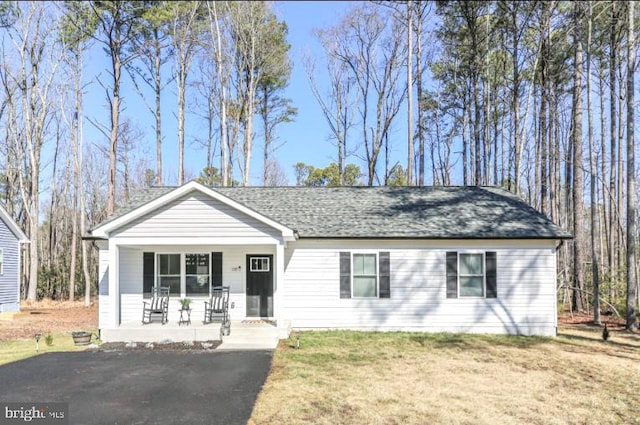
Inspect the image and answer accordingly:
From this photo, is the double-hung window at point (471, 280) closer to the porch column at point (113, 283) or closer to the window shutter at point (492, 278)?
the window shutter at point (492, 278)

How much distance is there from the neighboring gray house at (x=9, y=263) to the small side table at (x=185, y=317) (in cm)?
1259

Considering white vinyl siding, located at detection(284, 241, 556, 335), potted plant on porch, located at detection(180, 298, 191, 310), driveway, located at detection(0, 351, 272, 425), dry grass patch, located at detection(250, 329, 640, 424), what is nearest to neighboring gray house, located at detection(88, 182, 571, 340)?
white vinyl siding, located at detection(284, 241, 556, 335)

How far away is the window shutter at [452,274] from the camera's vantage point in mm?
12438

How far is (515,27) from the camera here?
63.5 ft

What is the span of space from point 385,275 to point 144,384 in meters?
7.11

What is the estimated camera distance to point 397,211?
13945mm

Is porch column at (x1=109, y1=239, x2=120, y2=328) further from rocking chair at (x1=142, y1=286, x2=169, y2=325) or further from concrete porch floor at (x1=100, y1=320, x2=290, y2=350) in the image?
rocking chair at (x1=142, y1=286, x2=169, y2=325)

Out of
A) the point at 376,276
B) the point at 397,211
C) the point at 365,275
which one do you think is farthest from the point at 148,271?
the point at 397,211

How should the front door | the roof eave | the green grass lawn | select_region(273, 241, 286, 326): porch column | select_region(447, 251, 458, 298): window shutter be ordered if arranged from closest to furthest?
the green grass lawn
the roof eave
select_region(273, 241, 286, 326): porch column
select_region(447, 251, 458, 298): window shutter
the front door

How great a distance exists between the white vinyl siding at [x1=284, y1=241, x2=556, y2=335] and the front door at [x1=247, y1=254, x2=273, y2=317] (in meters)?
0.70

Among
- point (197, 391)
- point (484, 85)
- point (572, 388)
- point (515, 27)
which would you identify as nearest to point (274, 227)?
point (197, 391)

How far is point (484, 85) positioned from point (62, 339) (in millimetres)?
21858

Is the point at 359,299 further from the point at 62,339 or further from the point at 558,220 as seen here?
the point at 558,220

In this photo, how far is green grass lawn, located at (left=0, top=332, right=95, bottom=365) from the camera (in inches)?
384
